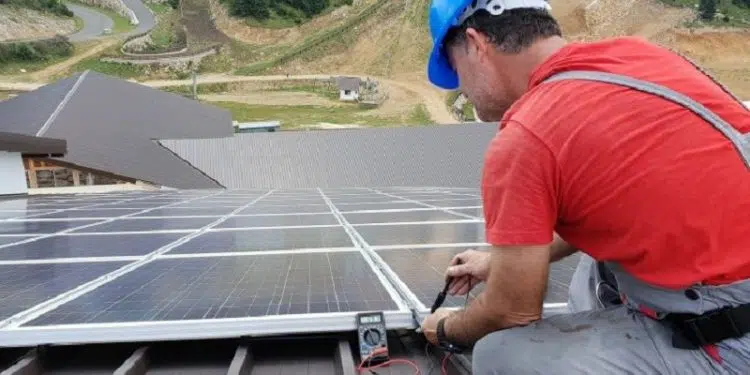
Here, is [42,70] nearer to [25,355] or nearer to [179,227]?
[179,227]

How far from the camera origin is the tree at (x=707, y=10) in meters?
73.1

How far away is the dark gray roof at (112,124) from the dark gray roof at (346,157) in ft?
3.88

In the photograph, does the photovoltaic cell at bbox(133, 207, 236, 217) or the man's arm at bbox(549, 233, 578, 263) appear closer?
the man's arm at bbox(549, 233, 578, 263)

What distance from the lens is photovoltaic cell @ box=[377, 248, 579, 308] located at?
3.44m

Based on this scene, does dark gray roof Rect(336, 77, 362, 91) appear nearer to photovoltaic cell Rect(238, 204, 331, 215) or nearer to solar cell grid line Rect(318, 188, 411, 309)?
photovoltaic cell Rect(238, 204, 331, 215)

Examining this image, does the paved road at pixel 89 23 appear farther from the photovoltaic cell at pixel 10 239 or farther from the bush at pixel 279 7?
the photovoltaic cell at pixel 10 239

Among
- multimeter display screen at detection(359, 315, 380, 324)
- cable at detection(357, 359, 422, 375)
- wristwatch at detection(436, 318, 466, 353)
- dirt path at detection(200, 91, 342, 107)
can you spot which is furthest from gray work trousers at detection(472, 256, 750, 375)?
dirt path at detection(200, 91, 342, 107)

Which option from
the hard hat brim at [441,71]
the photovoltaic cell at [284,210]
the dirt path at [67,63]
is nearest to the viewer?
the hard hat brim at [441,71]

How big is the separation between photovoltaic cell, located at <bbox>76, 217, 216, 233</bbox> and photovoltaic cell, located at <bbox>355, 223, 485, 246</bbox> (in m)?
2.33

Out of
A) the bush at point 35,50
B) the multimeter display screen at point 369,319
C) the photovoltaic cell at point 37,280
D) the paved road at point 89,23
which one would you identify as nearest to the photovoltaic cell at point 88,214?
the photovoltaic cell at point 37,280

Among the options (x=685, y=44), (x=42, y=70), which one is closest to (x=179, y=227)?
(x=42, y=70)

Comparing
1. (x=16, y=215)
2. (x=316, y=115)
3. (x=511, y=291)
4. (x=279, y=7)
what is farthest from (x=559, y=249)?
(x=279, y=7)

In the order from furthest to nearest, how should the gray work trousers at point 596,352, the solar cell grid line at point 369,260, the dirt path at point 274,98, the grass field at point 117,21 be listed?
the grass field at point 117,21 < the dirt path at point 274,98 < the solar cell grid line at point 369,260 < the gray work trousers at point 596,352

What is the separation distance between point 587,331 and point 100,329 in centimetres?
247
